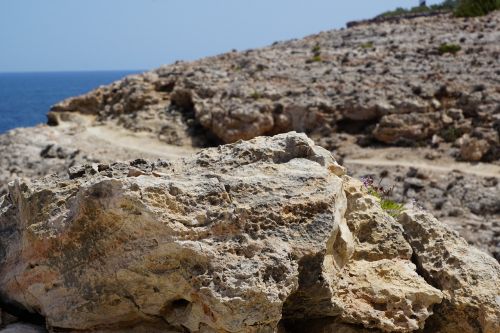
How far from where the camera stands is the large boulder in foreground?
4664mm

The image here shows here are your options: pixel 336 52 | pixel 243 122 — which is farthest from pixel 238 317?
pixel 336 52

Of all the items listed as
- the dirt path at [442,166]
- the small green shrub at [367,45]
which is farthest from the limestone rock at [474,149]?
the small green shrub at [367,45]

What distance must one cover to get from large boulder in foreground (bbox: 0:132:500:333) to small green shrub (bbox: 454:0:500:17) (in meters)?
37.9

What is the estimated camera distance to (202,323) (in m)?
4.75

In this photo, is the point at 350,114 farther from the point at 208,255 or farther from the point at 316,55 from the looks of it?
the point at 208,255

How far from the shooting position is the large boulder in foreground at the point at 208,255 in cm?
466

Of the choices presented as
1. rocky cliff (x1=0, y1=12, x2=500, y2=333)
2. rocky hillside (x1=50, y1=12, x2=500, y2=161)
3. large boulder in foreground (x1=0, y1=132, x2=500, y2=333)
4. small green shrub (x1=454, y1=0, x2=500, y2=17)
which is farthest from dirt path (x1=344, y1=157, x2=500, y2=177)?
large boulder in foreground (x1=0, y1=132, x2=500, y2=333)

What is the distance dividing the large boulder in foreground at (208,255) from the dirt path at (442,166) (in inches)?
766

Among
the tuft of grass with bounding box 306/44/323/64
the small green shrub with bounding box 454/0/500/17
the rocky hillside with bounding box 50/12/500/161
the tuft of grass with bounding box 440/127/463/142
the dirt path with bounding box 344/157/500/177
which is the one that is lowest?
the dirt path with bounding box 344/157/500/177

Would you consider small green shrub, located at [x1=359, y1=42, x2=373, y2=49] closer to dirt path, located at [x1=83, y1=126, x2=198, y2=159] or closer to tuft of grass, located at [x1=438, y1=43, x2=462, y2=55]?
tuft of grass, located at [x1=438, y1=43, x2=462, y2=55]

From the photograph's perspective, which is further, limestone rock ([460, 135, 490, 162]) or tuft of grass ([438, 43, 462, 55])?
tuft of grass ([438, 43, 462, 55])

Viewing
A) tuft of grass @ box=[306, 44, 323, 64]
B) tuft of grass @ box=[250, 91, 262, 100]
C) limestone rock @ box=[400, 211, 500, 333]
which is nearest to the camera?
limestone rock @ box=[400, 211, 500, 333]

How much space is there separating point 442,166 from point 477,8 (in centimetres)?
1928

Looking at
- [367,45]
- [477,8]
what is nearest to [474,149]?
[367,45]
